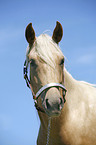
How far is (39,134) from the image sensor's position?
6.09 metres

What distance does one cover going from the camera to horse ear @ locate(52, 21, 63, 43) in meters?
5.73

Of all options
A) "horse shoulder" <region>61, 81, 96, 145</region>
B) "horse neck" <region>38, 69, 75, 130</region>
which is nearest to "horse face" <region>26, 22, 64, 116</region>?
"horse neck" <region>38, 69, 75, 130</region>

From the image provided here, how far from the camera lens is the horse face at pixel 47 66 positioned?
14.8 ft

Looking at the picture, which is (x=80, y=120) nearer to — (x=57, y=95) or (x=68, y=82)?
(x=68, y=82)

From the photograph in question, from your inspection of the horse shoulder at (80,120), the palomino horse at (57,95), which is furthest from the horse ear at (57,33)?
the horse shoulder at (80,120)

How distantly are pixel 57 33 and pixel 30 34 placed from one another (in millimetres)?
714

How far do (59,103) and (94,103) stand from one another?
5.29 ft

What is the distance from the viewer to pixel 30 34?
18.7ft

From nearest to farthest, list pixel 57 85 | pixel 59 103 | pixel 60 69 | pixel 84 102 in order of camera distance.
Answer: pixel 59 103 < pixel 57 85 < pixel 60 69 < pixel 84 102

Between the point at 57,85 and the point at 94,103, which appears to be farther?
the point at 94,103

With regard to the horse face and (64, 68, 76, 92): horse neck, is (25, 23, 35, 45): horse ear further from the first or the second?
(64, 68, 76, 92): horse neck

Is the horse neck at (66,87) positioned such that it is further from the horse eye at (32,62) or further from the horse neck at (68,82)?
the horse eye at (32,62)

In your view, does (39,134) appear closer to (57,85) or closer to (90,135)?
(90,135)

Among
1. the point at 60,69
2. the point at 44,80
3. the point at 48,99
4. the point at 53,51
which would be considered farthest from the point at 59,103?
the point at 53,51
